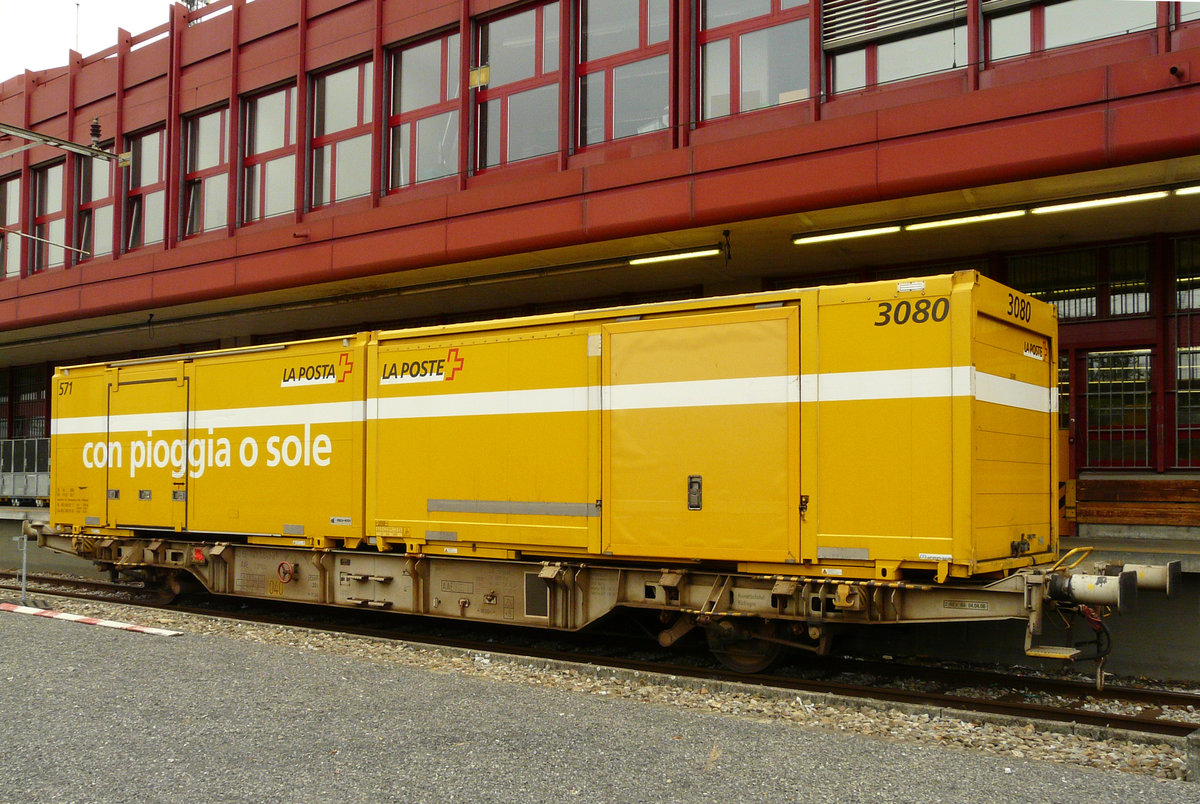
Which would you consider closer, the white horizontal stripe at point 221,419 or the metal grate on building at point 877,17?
the white horizontal stripe at point 221,419

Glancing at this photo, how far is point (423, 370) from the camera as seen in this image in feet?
32.5

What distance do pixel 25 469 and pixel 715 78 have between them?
17.6 meters

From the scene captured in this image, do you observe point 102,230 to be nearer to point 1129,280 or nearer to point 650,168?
point 650,168

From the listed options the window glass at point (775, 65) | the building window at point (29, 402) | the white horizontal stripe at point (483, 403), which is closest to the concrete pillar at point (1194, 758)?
the white horizontal stripe at point (483, 403)

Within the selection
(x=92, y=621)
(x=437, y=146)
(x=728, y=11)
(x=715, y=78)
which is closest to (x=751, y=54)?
(x=715, y=78)

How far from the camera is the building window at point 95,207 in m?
20.4

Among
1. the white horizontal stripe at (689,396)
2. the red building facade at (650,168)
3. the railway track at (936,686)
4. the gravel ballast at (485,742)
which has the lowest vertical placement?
the railway track at (936,686)

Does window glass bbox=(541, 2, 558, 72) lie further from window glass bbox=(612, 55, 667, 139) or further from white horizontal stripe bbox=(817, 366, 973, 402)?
white horizontal stripe bbox=(817, 366, 973, 402)

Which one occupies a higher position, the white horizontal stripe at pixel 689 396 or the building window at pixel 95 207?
the building window at pixel 95 207

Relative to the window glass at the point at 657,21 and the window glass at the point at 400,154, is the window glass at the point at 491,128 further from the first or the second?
the window glass at the point at 657,21

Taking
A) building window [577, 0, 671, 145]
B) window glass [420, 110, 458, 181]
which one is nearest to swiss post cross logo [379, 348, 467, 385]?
building window [577, 0, 671, 145]

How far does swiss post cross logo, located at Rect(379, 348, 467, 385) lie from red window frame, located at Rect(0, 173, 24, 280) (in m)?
17.1

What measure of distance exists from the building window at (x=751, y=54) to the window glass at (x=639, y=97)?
0.68m

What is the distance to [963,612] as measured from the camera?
23.0 ft
